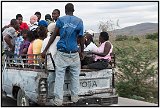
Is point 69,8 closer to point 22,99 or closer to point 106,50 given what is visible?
point 106,50

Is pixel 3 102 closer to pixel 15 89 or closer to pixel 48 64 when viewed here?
pixel 15 89

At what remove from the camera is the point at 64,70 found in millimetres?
7340

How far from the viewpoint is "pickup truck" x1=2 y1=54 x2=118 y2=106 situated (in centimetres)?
727

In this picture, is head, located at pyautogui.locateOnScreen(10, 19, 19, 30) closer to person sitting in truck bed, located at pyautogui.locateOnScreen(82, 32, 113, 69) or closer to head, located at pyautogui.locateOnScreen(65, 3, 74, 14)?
person sitting in truck bed, located at pyautogui.locateOnScreen(82, 32, 113, 69)

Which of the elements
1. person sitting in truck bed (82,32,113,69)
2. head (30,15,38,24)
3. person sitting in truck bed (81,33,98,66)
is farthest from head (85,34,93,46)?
head (30,15,38,24)

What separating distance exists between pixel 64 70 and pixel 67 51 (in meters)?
0.34

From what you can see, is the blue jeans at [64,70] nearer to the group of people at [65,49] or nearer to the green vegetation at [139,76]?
the group of people at [65,49]

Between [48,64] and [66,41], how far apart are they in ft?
1.71

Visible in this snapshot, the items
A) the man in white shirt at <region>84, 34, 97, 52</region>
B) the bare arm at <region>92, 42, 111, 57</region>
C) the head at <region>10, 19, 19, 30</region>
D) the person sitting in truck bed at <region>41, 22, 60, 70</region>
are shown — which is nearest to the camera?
the person sitting in truck bed at <region>41, 22, 60, 70</region>

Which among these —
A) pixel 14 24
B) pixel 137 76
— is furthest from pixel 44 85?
pixel 137 76

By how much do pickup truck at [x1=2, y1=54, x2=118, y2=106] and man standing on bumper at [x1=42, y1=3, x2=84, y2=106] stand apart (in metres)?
0.17

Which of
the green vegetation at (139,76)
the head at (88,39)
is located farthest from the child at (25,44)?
the green vegetation at (139,76)

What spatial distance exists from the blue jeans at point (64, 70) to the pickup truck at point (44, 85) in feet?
0.55

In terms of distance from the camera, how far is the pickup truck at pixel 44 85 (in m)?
7.27
